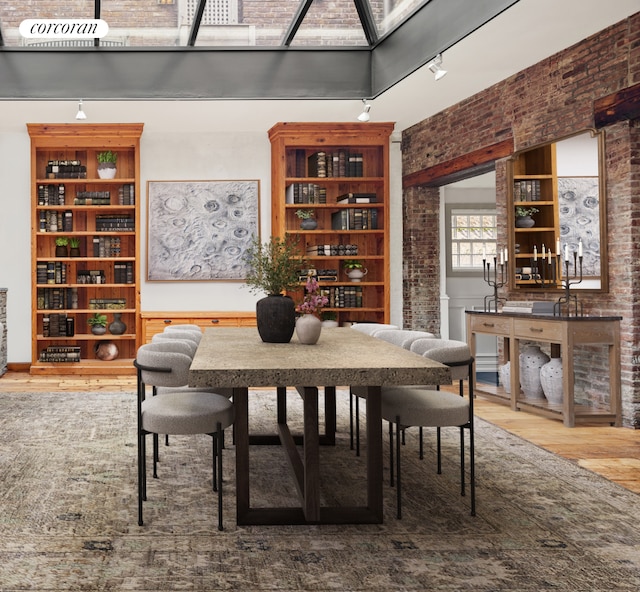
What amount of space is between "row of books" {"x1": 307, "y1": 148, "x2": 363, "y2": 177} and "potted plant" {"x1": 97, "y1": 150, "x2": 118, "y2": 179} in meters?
2.50

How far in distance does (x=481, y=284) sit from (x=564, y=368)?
14.1ft

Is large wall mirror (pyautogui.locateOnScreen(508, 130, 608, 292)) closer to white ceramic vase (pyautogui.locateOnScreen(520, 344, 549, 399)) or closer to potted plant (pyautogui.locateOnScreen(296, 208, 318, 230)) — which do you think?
white ceramic vase (pyautogui.locateOnScreen(520, 344, 549, 399))

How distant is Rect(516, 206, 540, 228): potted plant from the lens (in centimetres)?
606

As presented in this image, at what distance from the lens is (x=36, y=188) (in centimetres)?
800

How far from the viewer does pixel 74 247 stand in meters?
8.18

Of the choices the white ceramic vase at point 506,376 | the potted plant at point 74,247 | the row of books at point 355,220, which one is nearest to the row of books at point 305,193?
the row of books at point 355,220

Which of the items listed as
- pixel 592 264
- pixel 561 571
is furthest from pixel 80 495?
pixel 592 264

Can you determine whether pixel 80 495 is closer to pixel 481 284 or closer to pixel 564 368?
pixel 564 368

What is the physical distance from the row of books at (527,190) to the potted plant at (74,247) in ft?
17.6

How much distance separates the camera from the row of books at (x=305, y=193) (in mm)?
7945

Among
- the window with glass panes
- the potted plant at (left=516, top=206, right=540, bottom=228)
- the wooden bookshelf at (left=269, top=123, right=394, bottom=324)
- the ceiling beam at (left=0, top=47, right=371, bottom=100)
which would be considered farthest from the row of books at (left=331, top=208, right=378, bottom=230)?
the potted plant at (left=516, top=206, right=540, bottom=228)

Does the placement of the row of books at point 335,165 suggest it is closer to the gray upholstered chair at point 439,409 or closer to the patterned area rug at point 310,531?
the patterned area rug at point 310,531

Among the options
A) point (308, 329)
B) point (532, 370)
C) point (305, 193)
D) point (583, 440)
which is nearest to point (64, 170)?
point (305, 193)

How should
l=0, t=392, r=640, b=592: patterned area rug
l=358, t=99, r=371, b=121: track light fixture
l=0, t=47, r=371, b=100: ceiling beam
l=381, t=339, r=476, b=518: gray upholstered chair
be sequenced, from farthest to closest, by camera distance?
l=358, t=99, r=371, b=121: track light fixture, l=0, t=47, r=371, b=100: ceiling beam, l=381, t=339, r=476, b=518: gray upholstered chair, l=0, t=392, r=640, b=592: patterned area rug
